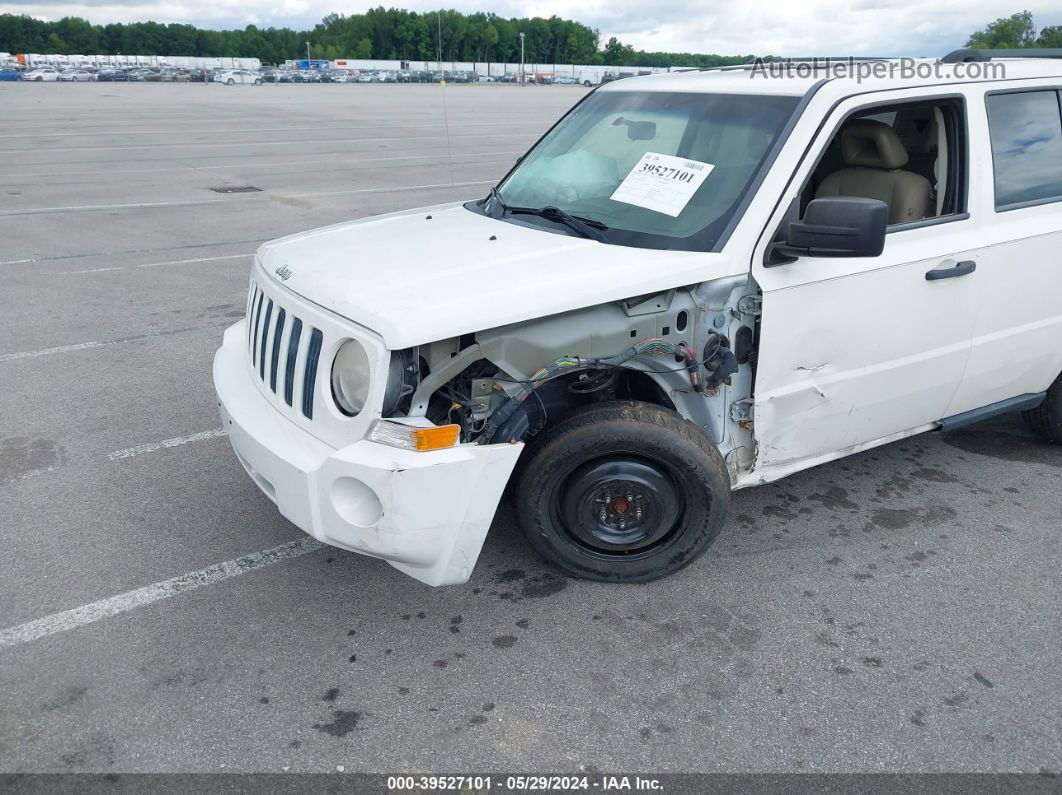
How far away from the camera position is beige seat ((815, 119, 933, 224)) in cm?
394

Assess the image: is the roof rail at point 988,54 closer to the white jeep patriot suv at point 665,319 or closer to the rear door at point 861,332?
the white jeep patriot suv at point 665,319

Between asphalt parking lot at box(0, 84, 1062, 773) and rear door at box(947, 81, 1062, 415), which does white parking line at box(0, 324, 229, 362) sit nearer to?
asphalt parking lot at box(0, 84, 1062, 773)

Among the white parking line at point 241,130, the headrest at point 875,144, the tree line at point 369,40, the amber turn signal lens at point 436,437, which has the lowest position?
the amber turn signal lens at point 436,437

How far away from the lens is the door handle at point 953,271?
3600 mm

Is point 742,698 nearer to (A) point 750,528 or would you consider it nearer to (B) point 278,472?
(A) point 750,528

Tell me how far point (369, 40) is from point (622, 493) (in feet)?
489

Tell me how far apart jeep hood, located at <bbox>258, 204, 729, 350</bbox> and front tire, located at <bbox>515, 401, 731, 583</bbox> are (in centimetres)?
49

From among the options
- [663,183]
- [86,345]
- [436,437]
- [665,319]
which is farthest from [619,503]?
[86,345]

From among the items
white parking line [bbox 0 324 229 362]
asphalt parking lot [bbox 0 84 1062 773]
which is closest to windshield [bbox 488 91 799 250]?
asphalt parking lot [bbox 0 84 1062 773]

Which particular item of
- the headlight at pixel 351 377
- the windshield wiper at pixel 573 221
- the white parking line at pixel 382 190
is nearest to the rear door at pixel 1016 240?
the windshield wiper at pixel 573 221

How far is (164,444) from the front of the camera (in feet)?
15.5

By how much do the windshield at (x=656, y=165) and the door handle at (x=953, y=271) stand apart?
88 cm

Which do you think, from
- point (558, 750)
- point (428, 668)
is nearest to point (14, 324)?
point (428, 668)

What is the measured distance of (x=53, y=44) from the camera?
135m
